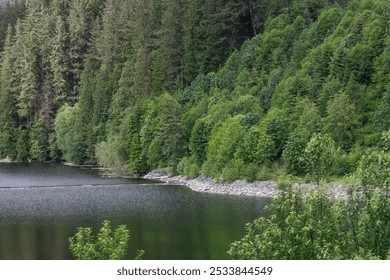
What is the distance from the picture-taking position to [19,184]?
84.7 metres

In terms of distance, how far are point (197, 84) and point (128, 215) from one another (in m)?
44.6

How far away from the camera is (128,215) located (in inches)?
2244

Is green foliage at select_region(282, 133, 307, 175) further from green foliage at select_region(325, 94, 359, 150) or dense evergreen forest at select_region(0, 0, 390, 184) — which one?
green foliage at select_region(325, 94, 359, 150)

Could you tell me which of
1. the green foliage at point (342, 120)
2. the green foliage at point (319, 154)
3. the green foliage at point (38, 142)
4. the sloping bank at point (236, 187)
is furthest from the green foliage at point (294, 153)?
the green foliage at point (38, 142)

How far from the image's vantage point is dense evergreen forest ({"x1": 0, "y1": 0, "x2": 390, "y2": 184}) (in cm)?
7212

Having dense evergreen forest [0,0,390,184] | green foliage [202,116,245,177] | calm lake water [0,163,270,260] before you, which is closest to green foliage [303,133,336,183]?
dense evergreen forest [0,0,390,184]

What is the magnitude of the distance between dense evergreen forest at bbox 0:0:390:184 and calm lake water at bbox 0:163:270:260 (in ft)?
26.8

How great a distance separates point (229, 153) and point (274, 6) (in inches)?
1280

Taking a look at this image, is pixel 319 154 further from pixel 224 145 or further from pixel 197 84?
pixel 197 84

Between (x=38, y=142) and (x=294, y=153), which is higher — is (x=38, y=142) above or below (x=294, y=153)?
below

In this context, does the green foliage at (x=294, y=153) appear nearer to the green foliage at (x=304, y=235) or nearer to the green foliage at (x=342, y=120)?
the green foliage at (x=342, y=120)

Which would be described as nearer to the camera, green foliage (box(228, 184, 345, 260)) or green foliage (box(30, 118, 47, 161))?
green foliage (box(228, 184, 345, 260))

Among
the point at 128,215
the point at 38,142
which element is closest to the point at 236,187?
the point at 128,215

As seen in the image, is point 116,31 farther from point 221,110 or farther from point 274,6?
point 221,110
